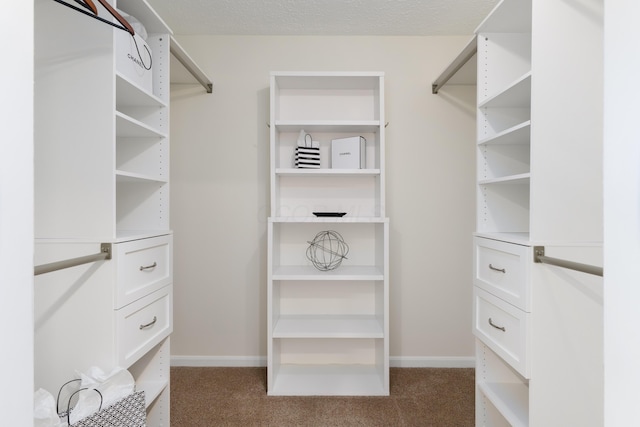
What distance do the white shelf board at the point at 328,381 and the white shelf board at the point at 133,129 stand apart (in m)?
1.68

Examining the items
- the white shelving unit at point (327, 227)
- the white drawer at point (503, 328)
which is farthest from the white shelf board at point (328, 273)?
the white drawer at point (503, 328)

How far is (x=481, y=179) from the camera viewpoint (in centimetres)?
178

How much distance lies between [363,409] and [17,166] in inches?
82.1

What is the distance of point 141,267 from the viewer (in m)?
1.51

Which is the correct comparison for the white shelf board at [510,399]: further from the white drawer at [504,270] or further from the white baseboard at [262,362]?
the white baseboard at [262,362]

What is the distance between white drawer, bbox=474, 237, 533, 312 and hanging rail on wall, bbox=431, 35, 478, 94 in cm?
101

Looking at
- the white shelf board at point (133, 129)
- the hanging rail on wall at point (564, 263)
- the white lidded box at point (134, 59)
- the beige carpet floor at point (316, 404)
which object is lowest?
the beige carpet floor at point (316, 404)

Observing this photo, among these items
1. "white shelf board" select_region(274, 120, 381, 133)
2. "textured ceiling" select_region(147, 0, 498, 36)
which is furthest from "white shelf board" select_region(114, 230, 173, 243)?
"textured ceiling" select_region(147, 0, 498, 36)

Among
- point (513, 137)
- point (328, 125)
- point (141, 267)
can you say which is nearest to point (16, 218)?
point (141, 267)

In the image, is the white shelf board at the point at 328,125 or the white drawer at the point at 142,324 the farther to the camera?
the white shelf board at the point at 328,125

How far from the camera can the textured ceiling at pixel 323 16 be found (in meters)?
2.24
